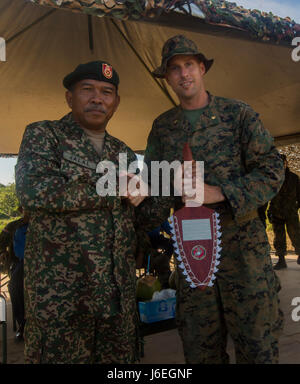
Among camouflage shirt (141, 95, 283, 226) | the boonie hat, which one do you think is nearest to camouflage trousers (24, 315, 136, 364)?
camouflage shirt (141, 95, 283, 226)

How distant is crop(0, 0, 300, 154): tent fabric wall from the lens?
108 inches

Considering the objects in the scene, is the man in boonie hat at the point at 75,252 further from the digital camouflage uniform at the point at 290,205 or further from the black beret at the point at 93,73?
the digital camouflage uniform at the point at 290,205

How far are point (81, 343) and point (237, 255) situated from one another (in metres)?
0.91

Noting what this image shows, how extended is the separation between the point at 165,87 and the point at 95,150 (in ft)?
7.91

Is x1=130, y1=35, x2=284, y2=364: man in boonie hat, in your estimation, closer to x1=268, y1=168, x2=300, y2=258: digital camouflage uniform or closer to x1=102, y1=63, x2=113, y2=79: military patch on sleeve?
x1=102, y1=63, x2=113, y2=79: military patch on sleeve

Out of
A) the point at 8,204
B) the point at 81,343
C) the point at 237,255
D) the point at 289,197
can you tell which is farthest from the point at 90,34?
the point at 8,204

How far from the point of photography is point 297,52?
109 inches

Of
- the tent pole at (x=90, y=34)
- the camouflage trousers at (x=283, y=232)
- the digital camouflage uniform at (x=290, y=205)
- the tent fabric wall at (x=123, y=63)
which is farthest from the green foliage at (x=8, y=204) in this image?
the tent pole at (x=90, y=34)

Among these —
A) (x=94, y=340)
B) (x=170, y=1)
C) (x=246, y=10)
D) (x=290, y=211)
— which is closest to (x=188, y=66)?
(x=170, y=1)

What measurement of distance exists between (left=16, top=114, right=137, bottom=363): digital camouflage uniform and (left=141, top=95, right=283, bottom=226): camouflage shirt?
412 mm

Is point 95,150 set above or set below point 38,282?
above

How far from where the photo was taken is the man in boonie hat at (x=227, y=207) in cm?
166

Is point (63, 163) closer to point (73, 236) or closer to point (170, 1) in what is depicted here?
point (73, 236)

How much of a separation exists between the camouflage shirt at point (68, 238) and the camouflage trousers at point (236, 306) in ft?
1.09
